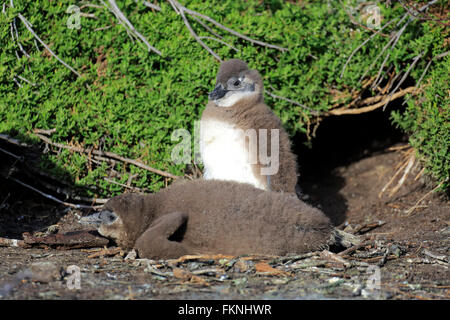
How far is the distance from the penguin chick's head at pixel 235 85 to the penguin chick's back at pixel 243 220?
4.65 ft

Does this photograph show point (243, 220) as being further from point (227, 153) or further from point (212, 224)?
point (227, 153)

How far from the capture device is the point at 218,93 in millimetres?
5953

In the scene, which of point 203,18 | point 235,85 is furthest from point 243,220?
point 203,18

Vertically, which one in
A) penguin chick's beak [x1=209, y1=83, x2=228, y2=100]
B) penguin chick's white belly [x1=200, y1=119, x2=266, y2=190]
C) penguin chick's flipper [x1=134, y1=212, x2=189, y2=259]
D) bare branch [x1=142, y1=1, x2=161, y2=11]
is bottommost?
penguin chick's flipper [x1=134, y1=212, x2=189, y2=259]

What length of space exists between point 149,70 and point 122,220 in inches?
112

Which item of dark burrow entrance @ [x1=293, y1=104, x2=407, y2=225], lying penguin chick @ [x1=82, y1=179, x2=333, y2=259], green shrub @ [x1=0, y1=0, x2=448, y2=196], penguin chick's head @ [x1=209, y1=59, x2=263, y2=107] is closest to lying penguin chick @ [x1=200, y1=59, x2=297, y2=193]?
penguin chick's head @ [x1=209, y1=59, x2=263, y2=107]

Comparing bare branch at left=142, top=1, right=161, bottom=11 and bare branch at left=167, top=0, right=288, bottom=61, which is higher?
bare branch at left=142, top=1, right=161, bottom=11

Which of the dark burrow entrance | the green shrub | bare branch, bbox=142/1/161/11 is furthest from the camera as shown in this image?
the dark burrow entrance

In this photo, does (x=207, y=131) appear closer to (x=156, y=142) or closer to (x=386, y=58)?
(x=156, y=142)

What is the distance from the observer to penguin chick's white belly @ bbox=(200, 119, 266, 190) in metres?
5.89

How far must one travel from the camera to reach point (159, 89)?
6.95 m

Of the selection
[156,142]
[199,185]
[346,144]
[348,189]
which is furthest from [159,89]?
[346,144]

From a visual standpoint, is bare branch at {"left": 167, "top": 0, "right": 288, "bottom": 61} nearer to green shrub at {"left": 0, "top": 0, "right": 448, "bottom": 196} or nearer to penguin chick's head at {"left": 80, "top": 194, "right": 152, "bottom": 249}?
green shrub at {"left": 0, "top": 0, "right": 448, "bottom": 196}

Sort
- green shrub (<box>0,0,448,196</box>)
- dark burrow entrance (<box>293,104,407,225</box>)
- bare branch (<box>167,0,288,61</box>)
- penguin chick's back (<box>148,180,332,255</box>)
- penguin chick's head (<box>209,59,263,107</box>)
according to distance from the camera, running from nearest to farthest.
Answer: penguin chick's back (<box>148,180,332,255</box>)
penguin chick's head (<box>209,59,263,107</box>)
green shrub (<box>0,0,448,196</box>)
bare branch (<box>167,0,288,61</box>)
dark burrow entrance (<box>293,104,407,225</box>)
